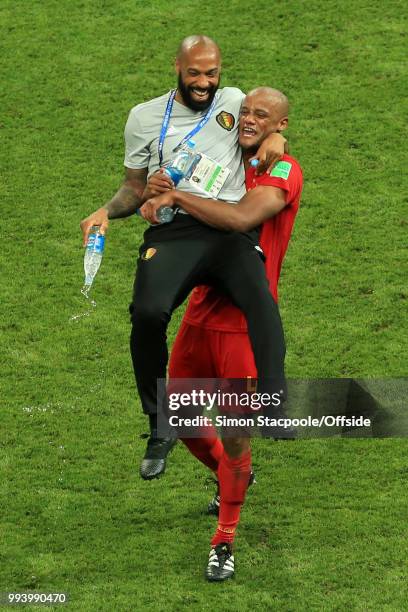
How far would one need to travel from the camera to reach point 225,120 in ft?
26.5

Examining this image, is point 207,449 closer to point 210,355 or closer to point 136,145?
point 210,355

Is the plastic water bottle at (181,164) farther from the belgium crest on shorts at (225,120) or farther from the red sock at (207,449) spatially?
the red sock at (207,449)

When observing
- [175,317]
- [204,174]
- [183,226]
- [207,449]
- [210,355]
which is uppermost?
[204,174]

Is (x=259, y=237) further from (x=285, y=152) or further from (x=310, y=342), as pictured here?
(x=310, y=342)

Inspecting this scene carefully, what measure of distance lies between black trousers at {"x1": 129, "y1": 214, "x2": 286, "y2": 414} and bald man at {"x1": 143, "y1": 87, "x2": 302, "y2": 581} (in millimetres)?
121

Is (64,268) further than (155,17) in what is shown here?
No

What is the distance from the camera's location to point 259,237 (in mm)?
8102

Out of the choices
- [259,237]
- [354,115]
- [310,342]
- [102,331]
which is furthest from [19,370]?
[354,115]

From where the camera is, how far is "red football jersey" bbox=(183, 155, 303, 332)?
7.96m

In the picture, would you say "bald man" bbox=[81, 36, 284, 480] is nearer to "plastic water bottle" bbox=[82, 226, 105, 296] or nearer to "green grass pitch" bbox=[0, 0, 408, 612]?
"plastic water bottle" bbox=[82, 226, 105, 296]

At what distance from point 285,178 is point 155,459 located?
5.22 feet

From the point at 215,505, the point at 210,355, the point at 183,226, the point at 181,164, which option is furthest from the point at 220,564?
the point at 181,164

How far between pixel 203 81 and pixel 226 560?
250 cm

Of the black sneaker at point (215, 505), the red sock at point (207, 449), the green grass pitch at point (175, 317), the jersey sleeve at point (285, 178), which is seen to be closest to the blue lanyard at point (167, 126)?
the jersey sleeve at point (285, 178)
